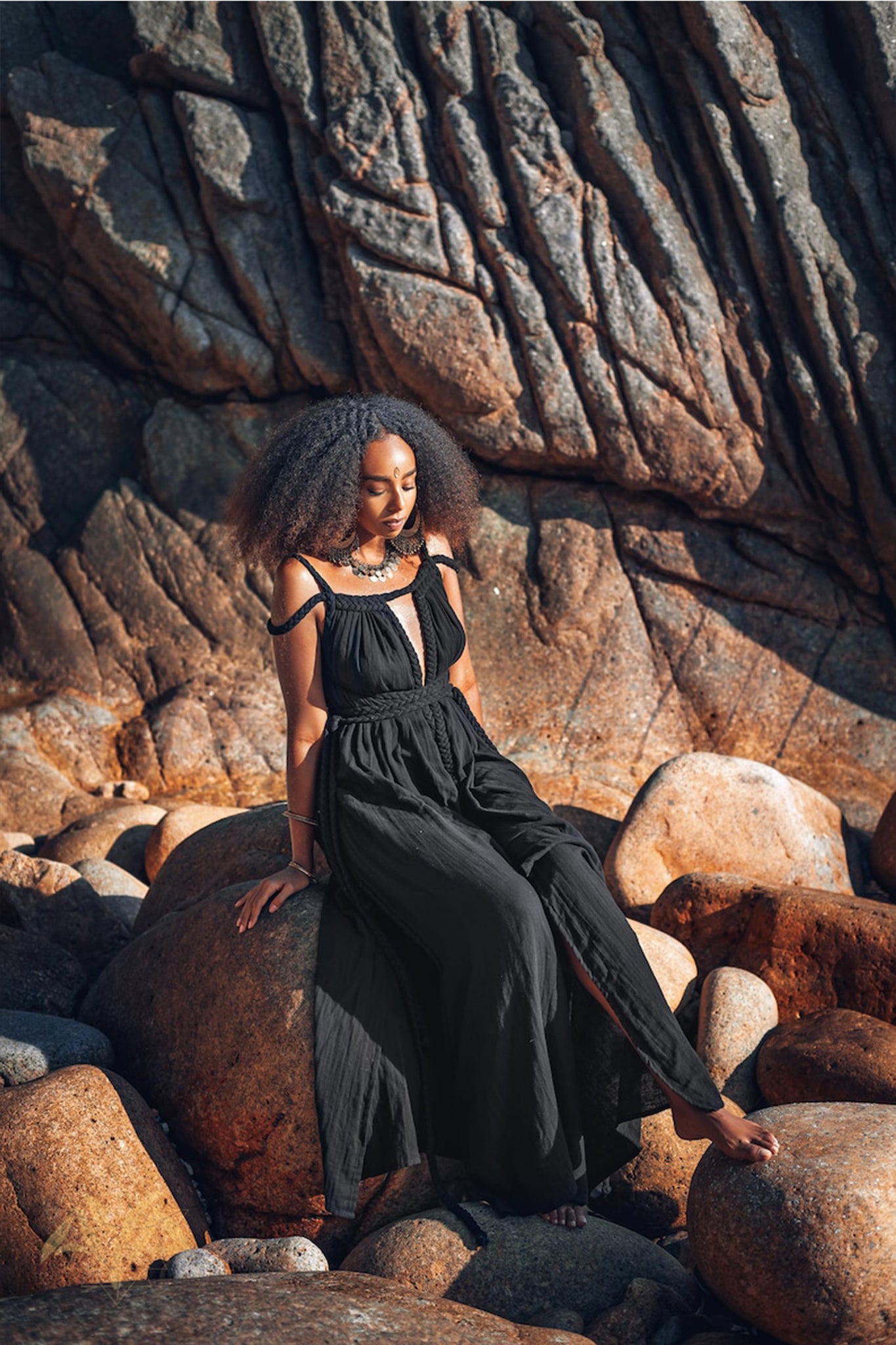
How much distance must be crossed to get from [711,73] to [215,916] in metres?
6.56

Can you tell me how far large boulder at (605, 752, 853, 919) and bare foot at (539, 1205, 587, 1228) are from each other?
244 cm

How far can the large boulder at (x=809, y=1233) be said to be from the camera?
3.18 meters

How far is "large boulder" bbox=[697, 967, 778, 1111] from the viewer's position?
464 cm

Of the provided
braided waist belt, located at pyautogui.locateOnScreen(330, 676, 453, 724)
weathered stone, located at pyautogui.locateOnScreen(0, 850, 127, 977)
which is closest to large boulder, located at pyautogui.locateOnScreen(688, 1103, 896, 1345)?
braided waist belt, located at pyautogui.locateOnScreen(330, 676, 453, 724)

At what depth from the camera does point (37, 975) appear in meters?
4.84

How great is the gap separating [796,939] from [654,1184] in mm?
1307

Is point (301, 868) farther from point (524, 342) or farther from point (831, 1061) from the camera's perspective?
point (524, 342)

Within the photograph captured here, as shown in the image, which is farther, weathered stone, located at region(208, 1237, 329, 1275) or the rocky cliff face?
the rocky cliff face

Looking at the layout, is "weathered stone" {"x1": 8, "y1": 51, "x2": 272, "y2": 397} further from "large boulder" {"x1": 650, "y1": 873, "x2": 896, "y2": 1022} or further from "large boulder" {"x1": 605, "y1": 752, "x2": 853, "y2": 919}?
"large boulder" {"x1": 650, "y1": 873, "x2": 896, "y2": 1022}

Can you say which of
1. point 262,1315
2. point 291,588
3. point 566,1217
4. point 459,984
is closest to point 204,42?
point 291,588

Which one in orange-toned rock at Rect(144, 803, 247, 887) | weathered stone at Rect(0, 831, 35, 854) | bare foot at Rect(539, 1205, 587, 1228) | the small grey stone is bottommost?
the small grey stone

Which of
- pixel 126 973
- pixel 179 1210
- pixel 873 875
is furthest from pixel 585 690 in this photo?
pixel 179 1210

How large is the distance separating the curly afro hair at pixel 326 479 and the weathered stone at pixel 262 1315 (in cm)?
231

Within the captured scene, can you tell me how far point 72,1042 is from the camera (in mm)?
Result: 4219
